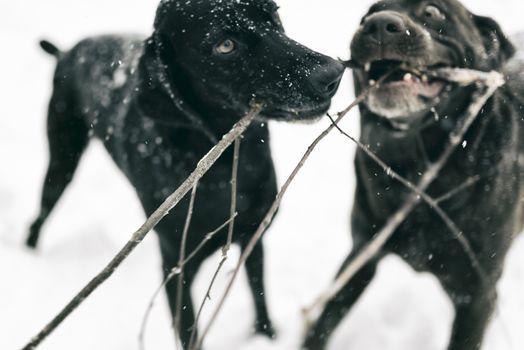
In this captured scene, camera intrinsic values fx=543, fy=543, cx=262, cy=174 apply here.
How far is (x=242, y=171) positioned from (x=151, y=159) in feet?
1.28

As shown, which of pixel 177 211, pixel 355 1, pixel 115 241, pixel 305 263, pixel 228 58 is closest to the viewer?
pixel 228 58

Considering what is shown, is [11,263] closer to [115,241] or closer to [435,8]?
[115,241]

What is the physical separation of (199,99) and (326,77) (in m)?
0.53

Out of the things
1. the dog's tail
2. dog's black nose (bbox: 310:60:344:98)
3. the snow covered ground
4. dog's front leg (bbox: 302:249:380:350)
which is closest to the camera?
dog's black nose (bbox: 310:60:344:98)

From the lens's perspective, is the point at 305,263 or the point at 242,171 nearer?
the point at 242,171

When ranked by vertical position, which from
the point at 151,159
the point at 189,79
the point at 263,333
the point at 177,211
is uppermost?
the point at 189,79

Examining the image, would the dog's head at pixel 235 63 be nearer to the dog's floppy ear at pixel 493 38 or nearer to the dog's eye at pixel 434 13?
the dog's eye at pixel 434 13

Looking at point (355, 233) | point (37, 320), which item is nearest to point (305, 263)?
point (355, 233)

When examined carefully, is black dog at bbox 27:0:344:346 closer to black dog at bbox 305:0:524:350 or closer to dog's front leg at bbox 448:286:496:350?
black dog at bbox 305:0:524:350

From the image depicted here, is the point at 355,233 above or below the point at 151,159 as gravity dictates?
below

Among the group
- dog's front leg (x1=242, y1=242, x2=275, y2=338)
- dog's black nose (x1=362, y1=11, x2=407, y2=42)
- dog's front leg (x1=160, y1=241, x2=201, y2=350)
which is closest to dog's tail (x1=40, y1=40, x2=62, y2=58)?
dog's front leg (x1=160, y1=241, x2=201, y2=350)

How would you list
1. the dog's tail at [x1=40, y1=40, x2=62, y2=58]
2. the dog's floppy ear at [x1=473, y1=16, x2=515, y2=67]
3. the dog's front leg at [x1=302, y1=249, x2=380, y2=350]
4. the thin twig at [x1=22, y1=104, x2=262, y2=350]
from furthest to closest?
the dog's tail at [x1=40, y1=40, x2=62, y2=58], the dog's front leg at [x1=302, y1=249, x2=380, y2=350], the dog's floppy ear at [x1=473, y1=16, x2=515, y2=67], the thin twig at [x1=22, y1=104, x2=262, y2=350]

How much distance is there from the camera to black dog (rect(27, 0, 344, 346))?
1.94 metres

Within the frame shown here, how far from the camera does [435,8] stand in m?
2.06
